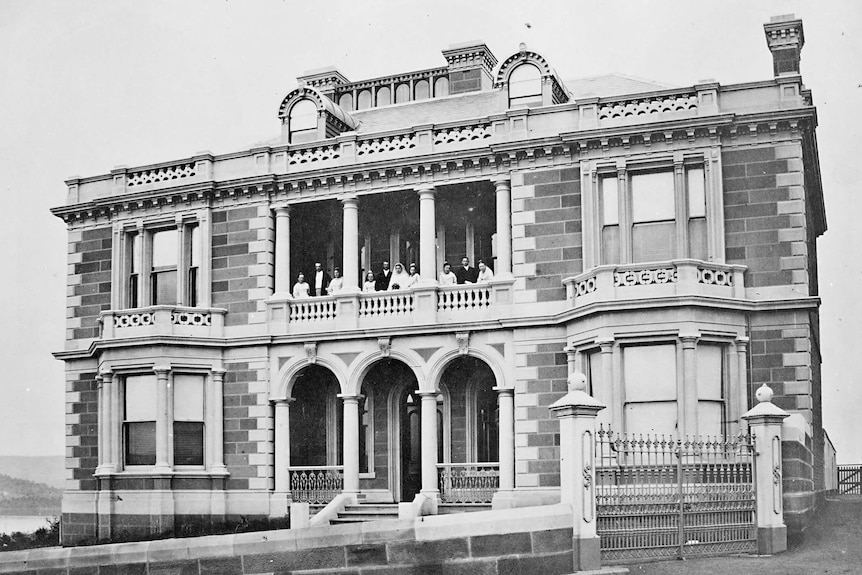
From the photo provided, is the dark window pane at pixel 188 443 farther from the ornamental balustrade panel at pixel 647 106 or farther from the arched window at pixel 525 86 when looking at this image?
the ornamental balustrade panel at pixel 647 106

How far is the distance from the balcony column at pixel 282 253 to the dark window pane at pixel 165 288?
3.06 meters

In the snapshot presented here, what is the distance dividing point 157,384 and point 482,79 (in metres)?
13.0

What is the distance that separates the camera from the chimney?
24.1m

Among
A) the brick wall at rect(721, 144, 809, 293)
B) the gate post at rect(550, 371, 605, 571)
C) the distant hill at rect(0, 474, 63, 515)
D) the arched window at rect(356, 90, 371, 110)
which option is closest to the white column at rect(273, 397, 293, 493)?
the arched window at rect(356, 90, 371, 110)

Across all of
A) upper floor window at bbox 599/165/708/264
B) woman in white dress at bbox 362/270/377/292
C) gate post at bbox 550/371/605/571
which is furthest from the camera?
woman in white dress at bbox 362/270/377/292

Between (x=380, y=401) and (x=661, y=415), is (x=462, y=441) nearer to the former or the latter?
(x=380, y=401)

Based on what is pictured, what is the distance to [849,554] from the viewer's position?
17.1 meters

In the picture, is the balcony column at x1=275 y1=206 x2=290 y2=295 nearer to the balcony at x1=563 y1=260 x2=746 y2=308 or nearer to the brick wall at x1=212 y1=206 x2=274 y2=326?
the brick wall at x1=212 y1=206 x2=274 y2=326

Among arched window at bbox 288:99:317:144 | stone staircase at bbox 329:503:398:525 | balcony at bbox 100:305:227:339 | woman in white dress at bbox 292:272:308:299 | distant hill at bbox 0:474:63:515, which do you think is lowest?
distant hill at bbox 0:474:63:515

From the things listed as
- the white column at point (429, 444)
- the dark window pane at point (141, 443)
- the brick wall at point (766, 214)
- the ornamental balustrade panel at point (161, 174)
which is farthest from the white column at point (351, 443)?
the brick wall at point (766, 214)

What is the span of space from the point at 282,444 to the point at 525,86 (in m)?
10.7

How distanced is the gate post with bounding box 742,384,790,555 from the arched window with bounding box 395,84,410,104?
18.5m

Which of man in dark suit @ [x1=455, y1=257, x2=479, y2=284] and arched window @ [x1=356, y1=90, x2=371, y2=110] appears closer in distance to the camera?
man in dark suit @ [x1=455, y1=257, x2=479, y2=284]

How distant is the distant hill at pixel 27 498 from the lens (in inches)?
1746
